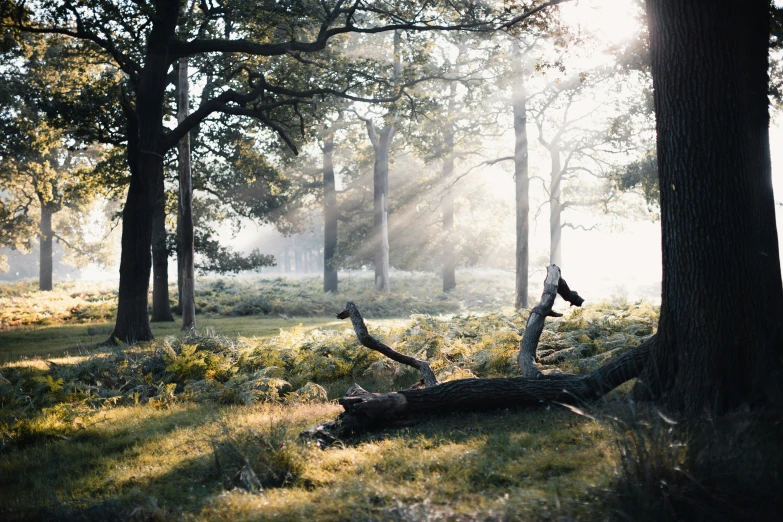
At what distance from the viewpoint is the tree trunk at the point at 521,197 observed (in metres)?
22.6

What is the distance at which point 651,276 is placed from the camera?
4638 cm

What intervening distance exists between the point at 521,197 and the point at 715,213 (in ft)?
60.4

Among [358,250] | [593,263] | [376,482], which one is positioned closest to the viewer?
[376,482]

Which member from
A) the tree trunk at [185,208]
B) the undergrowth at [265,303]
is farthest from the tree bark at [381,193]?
the tree trunk at [185,208]

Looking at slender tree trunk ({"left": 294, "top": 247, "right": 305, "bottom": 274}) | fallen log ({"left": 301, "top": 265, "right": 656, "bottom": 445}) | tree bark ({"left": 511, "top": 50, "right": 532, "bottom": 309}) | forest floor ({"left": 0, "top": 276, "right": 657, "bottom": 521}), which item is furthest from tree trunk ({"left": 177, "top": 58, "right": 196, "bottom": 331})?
slender tree trunk ({"left": 294, "top": 247, "right": 305, "bottom": 274})

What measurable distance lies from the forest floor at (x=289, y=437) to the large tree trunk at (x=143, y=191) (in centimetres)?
207

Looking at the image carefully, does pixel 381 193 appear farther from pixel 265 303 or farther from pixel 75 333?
pixel 75 333

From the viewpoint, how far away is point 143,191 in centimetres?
1435

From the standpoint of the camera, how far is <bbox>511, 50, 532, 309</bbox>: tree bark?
889 inches

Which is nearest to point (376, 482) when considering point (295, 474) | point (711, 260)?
point (295, 474)

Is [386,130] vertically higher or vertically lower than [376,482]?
higher

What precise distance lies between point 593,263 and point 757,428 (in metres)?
55.3

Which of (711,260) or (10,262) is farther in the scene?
(10,262)

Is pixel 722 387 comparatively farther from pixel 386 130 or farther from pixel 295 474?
pixel 386 130
